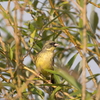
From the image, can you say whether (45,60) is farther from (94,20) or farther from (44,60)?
(94,20)

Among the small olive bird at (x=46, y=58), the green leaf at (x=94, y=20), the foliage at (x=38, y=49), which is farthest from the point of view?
the small olive bird at (x=46, y=58)

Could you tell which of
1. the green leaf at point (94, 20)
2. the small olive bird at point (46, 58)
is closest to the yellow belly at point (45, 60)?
the small olive bird at point (46, 58)

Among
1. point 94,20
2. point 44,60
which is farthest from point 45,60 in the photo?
point 94,20

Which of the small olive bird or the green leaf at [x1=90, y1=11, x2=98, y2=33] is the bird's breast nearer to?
the small olive bird

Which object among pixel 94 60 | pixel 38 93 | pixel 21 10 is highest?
pixel 21 10

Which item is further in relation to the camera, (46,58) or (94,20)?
(46,58)

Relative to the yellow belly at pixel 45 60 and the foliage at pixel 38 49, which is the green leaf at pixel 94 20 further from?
the yellow belly at pixel 45 60

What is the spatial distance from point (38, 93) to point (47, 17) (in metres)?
0.98

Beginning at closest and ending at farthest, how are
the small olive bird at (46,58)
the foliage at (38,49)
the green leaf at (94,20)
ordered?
the foliage at (38,49), the green leaf at (94,20), the small olive bird at (46,58)

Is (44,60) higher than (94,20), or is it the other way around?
(94,20)

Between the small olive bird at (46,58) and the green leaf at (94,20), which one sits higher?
the green leaf at (94,20)

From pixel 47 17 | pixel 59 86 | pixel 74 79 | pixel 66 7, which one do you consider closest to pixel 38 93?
pixel 59 86

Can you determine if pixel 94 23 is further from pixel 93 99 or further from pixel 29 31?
pixel 93 99

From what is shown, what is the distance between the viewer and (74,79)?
57.9 inches
